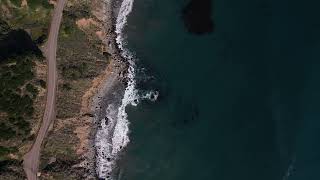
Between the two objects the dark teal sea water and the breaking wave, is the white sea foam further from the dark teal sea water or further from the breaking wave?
the dark teal sea water

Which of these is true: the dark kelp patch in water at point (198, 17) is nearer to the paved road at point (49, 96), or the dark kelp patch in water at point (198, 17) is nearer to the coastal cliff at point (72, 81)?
the coastal cliff at point (72, 81)

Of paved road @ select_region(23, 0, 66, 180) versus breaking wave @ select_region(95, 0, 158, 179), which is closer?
paved road @ select_region(23, 0, 66, 180)

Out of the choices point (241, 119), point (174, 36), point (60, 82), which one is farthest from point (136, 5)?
point (241, 119)

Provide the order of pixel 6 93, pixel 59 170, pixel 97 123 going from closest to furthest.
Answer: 1. pixel 6 93
2. pixel 59 170
3. pixel 97 123

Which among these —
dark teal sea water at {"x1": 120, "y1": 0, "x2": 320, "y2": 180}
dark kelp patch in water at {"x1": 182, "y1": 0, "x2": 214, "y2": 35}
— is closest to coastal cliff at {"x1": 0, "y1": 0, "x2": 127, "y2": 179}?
dark teal sea water at {"x1": 120, "y1": 0, "x2": 320, "y2": 180}

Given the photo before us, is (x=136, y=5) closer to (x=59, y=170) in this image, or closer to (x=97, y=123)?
(x=97, y=123)

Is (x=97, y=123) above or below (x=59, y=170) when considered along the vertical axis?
above

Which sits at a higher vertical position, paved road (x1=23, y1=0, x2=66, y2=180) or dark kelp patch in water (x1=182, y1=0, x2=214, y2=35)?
dark kelp patch in water (x1=182, y1=0, x2=214, y2=35)

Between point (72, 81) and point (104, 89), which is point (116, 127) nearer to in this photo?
point (104, 89)
